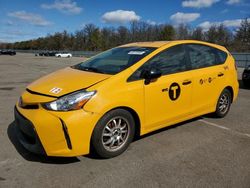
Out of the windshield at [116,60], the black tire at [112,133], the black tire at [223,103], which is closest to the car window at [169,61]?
the windshield at [116,60]

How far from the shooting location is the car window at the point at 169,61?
13.1ft

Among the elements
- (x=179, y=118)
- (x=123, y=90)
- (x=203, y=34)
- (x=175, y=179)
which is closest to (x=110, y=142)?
(x=123, y=90)

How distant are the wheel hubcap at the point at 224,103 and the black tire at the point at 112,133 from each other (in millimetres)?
2494

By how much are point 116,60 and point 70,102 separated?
1361 millimetres

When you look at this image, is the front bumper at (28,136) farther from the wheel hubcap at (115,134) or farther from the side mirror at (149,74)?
the side mirror at (149,74)

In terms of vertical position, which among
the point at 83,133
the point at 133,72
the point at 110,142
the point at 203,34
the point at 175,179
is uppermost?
the point at 203,34

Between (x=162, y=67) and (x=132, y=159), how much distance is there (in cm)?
152

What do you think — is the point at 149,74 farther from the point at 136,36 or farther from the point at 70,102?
the point at 136,36

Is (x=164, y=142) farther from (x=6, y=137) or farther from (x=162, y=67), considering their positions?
(x=6, y=137)

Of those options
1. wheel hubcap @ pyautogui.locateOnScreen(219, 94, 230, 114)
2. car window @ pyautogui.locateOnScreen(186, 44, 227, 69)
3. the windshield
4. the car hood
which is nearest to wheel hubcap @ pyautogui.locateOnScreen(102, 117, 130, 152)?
the car hood

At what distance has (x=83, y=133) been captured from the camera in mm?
3240

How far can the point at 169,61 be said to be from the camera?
4.29 meters

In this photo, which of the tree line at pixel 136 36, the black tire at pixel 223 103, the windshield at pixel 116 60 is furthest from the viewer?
the tree line at pixel 136 36

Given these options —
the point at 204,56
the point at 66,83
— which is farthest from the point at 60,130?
the point at 204,56
